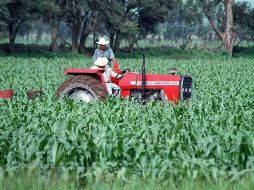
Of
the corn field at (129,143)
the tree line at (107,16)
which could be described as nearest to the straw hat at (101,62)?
the corn field at (129,143)

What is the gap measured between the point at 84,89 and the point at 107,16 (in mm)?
42815

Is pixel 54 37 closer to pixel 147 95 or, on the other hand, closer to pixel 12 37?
pixel 12 37

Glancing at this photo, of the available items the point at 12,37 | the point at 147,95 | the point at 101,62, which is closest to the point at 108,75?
the point at 101,62

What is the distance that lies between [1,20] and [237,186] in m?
38.8

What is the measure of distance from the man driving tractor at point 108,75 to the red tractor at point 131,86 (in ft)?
0.32

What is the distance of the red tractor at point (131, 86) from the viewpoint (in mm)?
12555

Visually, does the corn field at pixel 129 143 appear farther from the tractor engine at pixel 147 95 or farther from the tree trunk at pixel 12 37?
the tree trunk at pixel 12 37

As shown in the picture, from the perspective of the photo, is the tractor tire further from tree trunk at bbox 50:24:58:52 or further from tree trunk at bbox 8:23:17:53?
tree trunk at bbox 50:24:58:52

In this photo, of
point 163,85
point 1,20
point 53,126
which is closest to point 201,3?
point 1,20

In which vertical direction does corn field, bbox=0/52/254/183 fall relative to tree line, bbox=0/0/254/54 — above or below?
below

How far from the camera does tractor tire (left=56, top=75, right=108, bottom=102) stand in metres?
12.5

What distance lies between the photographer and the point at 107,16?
54969 mm

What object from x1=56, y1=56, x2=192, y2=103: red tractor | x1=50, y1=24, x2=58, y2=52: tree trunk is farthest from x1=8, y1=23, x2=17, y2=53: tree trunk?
x1=56, y1=56, x2=192, y2=103: red tractor

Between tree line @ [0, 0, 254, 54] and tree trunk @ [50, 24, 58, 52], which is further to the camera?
tree trunk @ [50, 24, 58, 52]
